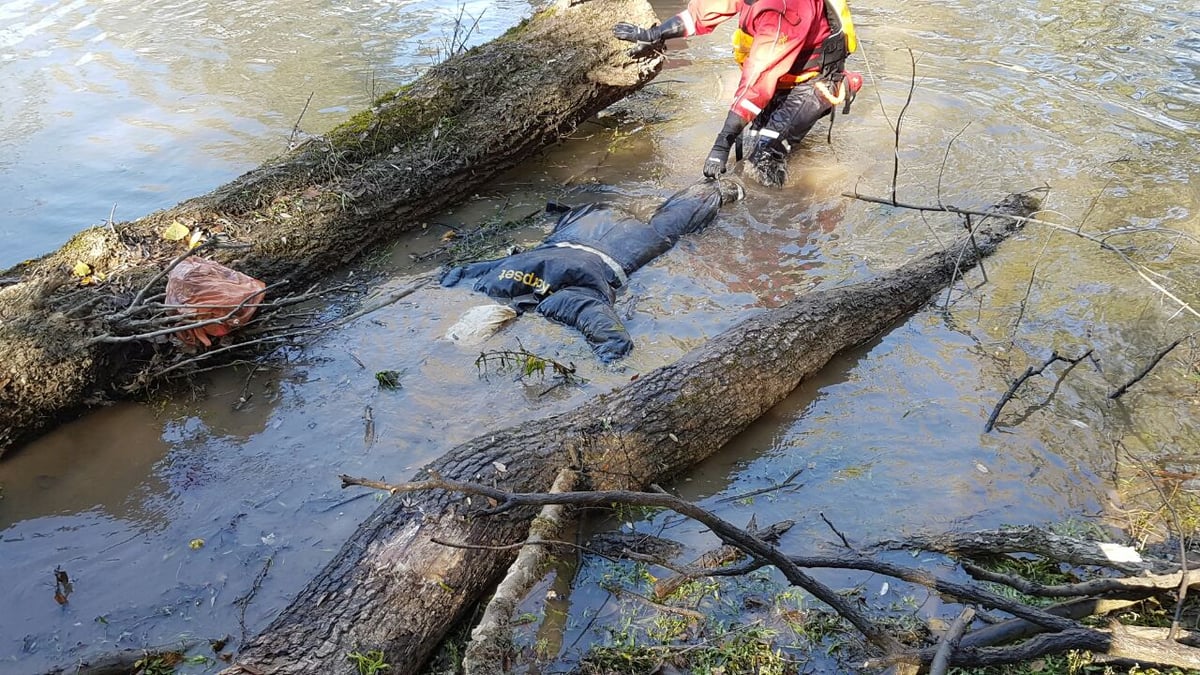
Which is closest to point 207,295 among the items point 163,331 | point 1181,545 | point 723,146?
point 163,331

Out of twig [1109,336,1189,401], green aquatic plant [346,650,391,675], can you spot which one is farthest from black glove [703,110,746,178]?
green aquatic plant [346,650,391,675]

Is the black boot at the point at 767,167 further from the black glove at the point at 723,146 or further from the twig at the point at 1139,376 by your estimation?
the twig at the point at 1139,376

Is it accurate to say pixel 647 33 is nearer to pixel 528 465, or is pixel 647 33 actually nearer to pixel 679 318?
pixel 679 318

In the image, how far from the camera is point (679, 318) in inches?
202

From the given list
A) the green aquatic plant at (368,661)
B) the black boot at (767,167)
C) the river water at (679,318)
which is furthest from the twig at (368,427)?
the black boot at (767,167)

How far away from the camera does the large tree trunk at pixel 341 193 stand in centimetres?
410

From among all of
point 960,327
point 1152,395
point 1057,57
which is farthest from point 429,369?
point 1057,57

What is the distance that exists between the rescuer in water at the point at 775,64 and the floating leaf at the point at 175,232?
393 cm

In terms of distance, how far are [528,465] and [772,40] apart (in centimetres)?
447

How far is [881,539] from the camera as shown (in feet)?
11.3

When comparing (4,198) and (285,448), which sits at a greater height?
(4,198)

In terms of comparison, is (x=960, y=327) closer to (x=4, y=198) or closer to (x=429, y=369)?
(x=429, y=369)

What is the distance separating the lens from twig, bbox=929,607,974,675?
7.85 ft

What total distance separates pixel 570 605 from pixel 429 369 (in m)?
1.95
